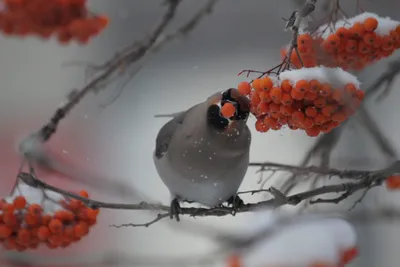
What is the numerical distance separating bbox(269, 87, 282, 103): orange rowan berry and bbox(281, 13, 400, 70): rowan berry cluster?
0.25 ft

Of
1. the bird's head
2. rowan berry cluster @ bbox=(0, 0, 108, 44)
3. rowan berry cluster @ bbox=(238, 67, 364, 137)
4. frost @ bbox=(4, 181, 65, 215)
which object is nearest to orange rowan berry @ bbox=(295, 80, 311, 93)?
rowan berry cluster @ bbox=(238, 67, 364, 137)

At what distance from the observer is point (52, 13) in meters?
0.63

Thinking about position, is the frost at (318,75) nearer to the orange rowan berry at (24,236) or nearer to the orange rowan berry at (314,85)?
the orange rowan berry at (314,85)

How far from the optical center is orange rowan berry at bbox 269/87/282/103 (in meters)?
0.58

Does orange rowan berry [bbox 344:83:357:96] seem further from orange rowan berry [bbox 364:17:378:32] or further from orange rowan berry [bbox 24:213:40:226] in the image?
orange rowan berry [bbox 24:213:40:226]

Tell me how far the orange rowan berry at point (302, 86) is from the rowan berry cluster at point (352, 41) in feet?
0.23

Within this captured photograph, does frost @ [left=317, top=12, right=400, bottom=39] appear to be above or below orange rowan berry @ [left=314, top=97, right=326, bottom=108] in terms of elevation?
above

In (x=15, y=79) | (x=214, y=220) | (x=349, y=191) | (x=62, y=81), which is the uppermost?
(x=15, y=79)

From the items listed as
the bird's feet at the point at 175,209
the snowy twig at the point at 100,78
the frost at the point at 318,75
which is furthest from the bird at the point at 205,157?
the frost at the point at 318,75

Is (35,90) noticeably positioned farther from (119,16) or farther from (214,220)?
(214,220)

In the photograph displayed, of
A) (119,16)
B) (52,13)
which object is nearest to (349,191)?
(52,13)

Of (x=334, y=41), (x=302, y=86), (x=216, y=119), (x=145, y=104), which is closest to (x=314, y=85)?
(x=302, y=86)

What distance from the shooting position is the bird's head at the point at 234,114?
0.70m

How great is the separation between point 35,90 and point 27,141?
Answer: 0.97 metres
